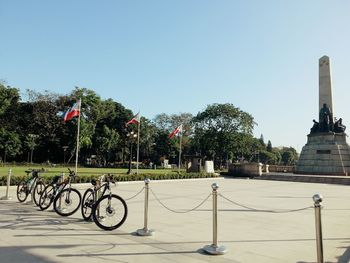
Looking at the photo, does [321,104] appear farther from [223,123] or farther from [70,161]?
[70,161]

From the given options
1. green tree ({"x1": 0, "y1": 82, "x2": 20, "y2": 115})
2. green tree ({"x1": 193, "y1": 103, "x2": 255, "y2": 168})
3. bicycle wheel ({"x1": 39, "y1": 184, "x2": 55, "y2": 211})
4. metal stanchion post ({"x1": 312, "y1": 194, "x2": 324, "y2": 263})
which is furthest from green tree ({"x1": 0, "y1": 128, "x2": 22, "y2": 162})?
metal stanchion post ({"x1": 312, "y1": 194, "x2": 324, "y2": 263})

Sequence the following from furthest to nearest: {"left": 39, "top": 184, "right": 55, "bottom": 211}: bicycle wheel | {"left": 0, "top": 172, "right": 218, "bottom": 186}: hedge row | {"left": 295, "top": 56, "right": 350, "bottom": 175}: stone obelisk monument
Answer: {"left": 295, "top": 56, "right": 350, "bottom": 175}: stone obelisk monument < {"left": 0, "top": 172, "right": 218, "bottom": 186}: hedge row < {"left": 39, "top": 184, "right": 55, "bottom": 211}: bicycle wheel

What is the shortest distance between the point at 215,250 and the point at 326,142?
3505cm

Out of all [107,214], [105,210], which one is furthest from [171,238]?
[105,210]

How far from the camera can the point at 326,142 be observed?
3709cm

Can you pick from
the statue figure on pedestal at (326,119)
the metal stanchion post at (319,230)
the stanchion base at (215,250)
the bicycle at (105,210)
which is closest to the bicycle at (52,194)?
the bicycle at (105,210)

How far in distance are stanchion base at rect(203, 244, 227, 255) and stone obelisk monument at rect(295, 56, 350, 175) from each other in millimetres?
34015

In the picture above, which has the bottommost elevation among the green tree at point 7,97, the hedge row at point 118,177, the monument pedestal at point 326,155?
the hedge row at point 118,177

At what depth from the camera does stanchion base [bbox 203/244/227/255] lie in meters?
6.07

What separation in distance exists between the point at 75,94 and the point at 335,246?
190 ft

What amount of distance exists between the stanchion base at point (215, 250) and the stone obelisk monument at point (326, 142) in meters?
34.0

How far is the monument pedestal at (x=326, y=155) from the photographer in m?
36.1

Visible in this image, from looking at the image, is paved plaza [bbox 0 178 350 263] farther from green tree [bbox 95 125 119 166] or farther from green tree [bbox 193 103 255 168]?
green tree [bbox 95 125 119 166]

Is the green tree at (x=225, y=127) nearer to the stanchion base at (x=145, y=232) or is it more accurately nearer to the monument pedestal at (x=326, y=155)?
the monument pedestal at (x=326, y=155)
